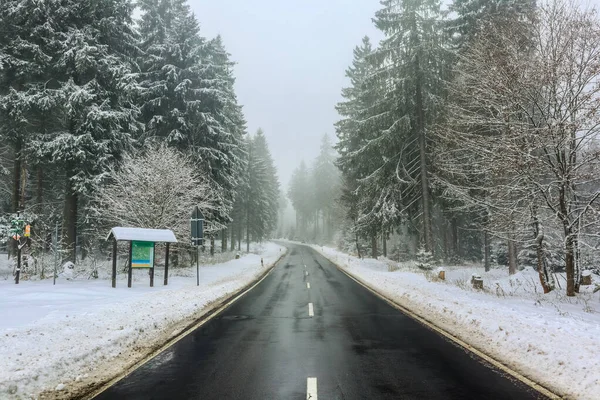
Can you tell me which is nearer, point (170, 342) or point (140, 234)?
point (170, 342)

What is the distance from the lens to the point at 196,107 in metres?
25.0

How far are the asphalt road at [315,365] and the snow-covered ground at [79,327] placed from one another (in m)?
0.85

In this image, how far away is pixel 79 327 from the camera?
8117 millimetres

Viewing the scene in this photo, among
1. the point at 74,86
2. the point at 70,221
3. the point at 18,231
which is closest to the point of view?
the point at 18,231

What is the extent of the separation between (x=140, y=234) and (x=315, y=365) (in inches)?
468

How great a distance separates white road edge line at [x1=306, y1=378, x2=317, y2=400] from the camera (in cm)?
504

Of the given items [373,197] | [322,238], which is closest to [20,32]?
[373,197]

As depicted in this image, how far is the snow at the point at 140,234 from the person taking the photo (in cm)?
1533

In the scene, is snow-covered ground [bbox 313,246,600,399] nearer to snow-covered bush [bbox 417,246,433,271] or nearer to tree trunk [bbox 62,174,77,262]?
snow-covered bush [bbox 417,246,433,271]

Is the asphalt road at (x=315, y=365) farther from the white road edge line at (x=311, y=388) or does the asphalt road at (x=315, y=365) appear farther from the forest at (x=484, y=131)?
the forest at (x=484, y=131)

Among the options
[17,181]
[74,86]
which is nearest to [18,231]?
[17,181]

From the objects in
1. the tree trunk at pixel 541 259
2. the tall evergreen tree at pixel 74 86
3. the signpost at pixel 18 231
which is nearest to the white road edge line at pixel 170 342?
the signpost at pixel 18 231

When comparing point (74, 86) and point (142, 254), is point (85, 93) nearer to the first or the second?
point (74, 86)

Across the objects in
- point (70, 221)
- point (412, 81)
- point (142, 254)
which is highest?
point (412, 81)
